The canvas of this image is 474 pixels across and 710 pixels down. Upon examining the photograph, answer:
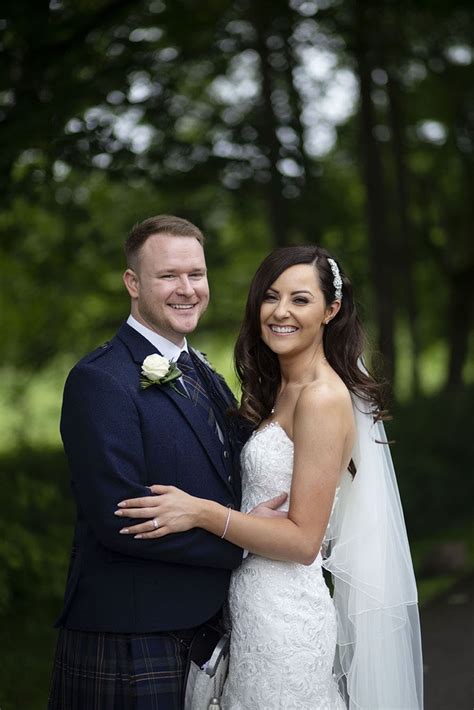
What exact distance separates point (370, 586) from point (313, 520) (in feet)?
1.77

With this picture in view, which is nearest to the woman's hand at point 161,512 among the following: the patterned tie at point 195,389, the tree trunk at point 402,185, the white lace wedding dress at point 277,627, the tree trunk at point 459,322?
the patterned tie at point 195,389

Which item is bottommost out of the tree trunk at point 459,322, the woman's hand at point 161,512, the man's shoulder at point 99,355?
the woman's hand at point 161,512

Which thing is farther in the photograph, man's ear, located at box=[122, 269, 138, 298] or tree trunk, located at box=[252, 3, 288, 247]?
tree trunk, located at box=[252, 3, 288, 247]

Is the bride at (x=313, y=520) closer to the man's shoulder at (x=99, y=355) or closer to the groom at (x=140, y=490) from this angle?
the groom at (x=140, y=490)

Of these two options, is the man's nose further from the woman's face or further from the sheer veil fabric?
the sheer veil fabric

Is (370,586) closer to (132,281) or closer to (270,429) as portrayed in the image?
(270,429)

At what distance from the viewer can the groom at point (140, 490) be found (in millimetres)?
3527

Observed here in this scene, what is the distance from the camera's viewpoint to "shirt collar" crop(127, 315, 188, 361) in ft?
12.8

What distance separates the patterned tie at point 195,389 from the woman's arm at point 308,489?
32 centimetres

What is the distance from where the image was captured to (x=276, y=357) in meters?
4.34

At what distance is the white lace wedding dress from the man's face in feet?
1.98

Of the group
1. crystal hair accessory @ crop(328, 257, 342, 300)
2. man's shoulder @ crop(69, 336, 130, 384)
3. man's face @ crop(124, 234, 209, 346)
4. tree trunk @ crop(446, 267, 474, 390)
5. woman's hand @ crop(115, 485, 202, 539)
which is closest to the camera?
woman's hand @ crop(115, 485, 202, 539)

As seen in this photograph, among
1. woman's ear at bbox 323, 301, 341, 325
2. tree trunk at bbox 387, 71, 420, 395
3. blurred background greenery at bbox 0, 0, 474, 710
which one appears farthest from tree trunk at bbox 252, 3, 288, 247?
woman's ear at bbox 323, 301, 341, 325

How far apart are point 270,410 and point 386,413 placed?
46 cm
